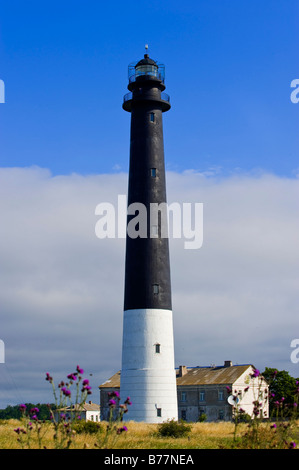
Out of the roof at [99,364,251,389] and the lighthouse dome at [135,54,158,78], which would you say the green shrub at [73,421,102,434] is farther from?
the roof at [99,364,251,389]

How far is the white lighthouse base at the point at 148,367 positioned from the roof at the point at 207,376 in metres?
27.1

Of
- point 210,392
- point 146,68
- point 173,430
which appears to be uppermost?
point 146,68

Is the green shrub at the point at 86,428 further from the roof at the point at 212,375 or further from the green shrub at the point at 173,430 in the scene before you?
the roof at the point at 212,375

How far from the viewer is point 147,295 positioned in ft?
115

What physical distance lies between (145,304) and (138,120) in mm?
12099

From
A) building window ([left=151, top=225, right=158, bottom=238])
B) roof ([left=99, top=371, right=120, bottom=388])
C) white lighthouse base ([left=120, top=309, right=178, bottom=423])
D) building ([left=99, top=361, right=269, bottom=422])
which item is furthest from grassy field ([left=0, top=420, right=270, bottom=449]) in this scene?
roof ([left=99, top=371, right=120, bottom=388])

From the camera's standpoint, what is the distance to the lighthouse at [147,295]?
114ft

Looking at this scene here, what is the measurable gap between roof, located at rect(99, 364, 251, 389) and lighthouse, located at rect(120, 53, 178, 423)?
89.0 ft

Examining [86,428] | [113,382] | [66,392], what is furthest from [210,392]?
[66,392]

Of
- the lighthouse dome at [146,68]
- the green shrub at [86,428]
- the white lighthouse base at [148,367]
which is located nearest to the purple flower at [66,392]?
the green shrub at [86,428]

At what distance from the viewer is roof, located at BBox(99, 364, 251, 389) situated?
6166 centimetres

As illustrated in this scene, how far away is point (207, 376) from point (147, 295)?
32.0 meters

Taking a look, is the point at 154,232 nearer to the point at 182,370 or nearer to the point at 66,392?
the point at 66,392
